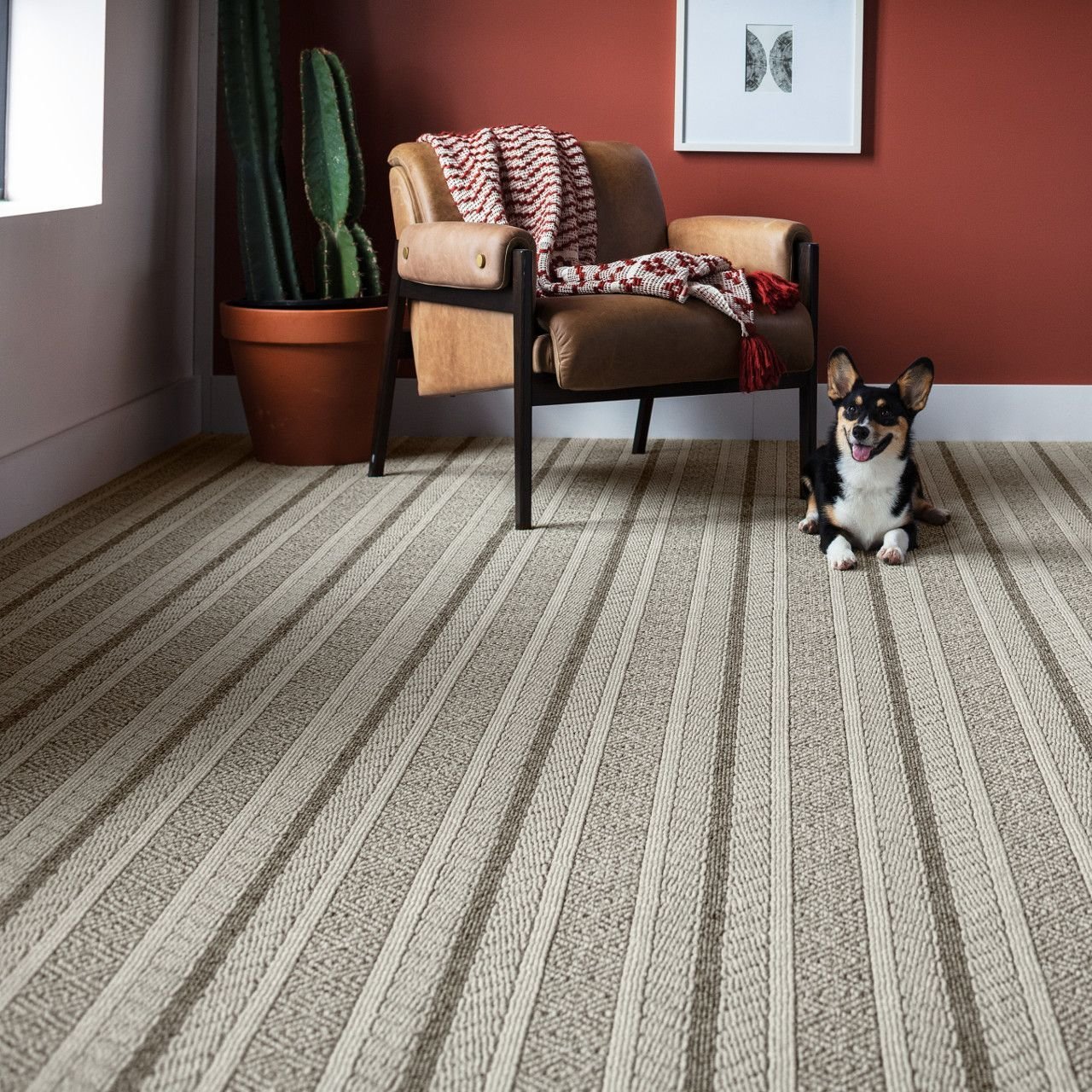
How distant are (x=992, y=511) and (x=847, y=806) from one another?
1.67 meters

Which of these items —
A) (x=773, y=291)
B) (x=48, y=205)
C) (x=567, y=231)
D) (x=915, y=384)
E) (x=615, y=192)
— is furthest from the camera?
(x=615, y=192)

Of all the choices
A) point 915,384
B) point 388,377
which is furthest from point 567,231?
point 915,384

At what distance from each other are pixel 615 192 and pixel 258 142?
0.93 meters

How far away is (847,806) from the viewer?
5.00ft

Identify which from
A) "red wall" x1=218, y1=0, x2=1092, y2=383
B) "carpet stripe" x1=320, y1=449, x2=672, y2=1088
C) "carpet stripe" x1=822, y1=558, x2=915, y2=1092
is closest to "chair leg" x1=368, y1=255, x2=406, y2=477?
"red wall" x1=218, y1=0, x2=1092, y2=383

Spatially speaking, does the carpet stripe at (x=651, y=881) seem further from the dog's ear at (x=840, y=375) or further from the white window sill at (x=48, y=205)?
the white window sill at (x=48, y=205)

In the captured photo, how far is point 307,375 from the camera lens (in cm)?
335

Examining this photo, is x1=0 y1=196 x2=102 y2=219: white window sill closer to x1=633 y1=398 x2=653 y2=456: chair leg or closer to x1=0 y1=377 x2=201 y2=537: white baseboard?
x1=0 y1=377 x2=201 y2=537: white baseboard

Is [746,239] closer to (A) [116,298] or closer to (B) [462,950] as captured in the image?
(A) [116,298]

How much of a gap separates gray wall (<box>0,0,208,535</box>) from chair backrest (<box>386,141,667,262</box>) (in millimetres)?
669

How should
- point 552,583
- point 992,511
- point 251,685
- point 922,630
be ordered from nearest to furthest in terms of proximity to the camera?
1. point 251,685
2. point 922,630
3. point 552,583
4. point 992,511

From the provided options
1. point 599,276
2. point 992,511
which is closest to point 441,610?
point 599,276

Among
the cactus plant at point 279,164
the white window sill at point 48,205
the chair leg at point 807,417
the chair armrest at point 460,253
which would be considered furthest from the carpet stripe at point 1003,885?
the white window sill at point 48,205

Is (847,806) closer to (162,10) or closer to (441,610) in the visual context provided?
(441,610)
